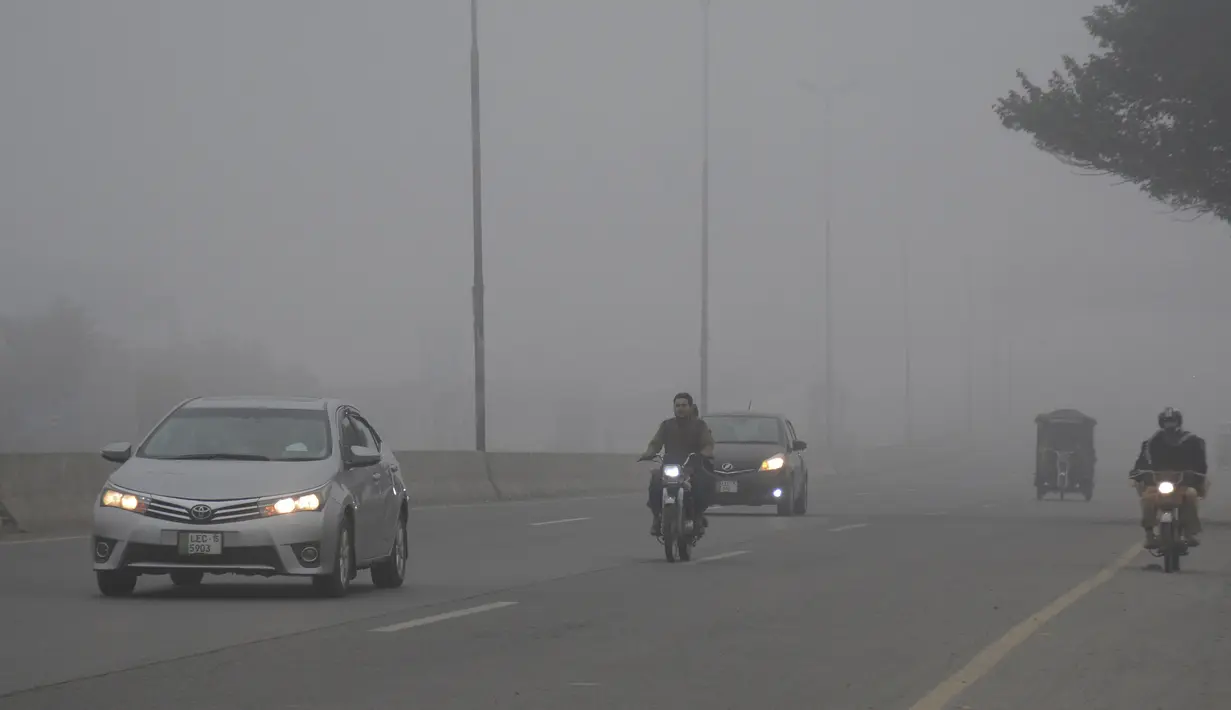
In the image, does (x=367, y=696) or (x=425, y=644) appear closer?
(x=367, y=696)

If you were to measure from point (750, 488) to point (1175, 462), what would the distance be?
11276 millimetres

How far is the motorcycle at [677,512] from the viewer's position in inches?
774

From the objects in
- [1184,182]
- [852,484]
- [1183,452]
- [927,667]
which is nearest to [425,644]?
[927,667]

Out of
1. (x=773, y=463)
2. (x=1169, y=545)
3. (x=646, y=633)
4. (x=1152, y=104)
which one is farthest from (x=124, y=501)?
(x=1152, y=104)

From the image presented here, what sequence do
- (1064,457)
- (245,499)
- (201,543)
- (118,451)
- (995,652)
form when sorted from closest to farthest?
(995,652), (201,543), (245,499), (118,451), (1064,457)

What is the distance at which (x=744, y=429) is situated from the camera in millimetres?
31922

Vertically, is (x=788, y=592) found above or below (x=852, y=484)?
above

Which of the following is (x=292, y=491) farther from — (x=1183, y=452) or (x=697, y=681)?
(x=1183, y=452)

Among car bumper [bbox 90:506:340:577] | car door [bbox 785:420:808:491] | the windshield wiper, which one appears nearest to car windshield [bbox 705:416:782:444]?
car door [bbox 785:420:808:491]

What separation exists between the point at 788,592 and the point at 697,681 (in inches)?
232

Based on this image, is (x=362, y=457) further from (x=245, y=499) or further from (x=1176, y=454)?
(x=1176, y=454)

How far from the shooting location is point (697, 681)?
400 inches

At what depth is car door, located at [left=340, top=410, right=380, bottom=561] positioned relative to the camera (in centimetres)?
1505

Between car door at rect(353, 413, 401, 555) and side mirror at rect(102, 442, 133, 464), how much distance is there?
1.94 meters
